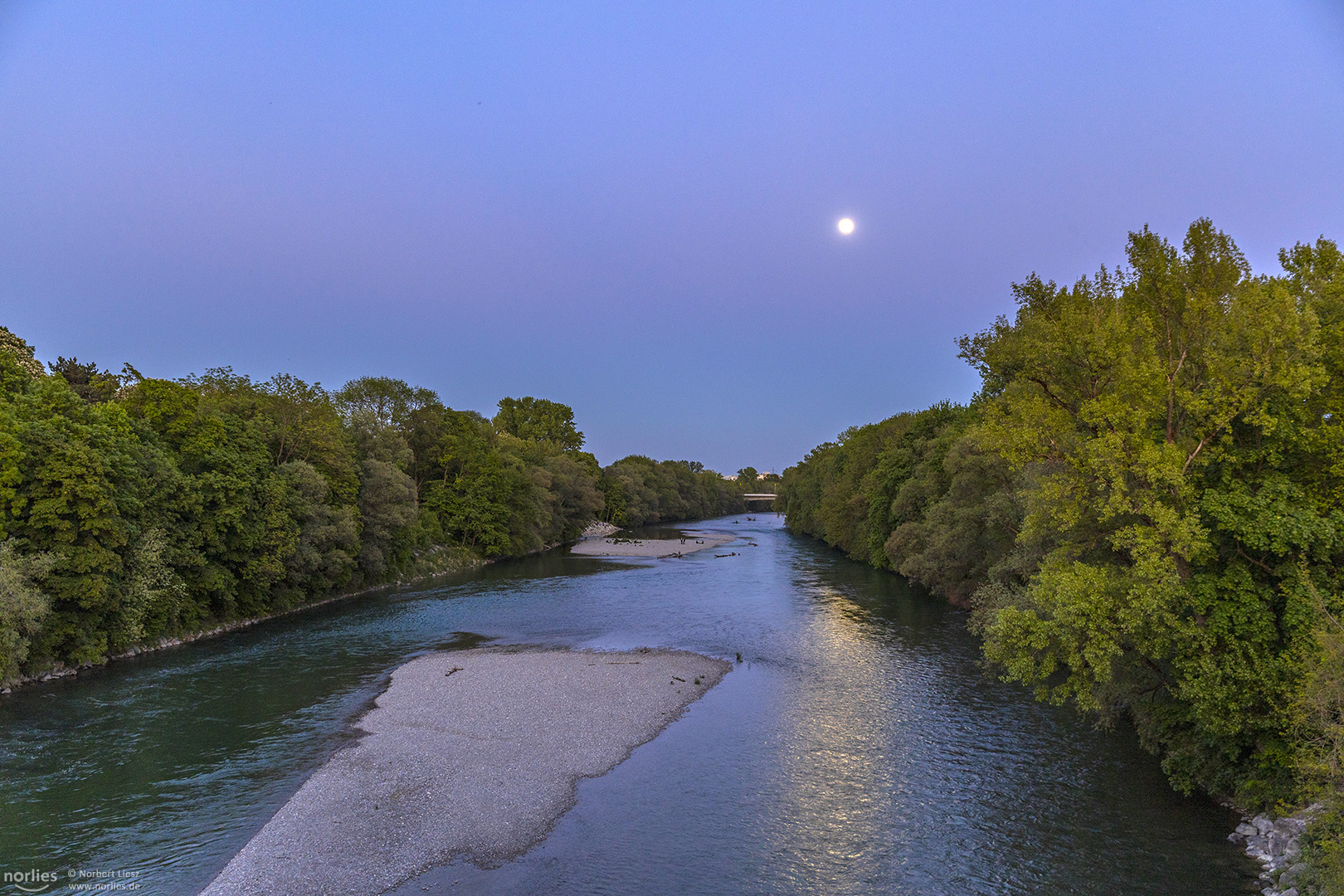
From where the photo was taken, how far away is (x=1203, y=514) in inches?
741

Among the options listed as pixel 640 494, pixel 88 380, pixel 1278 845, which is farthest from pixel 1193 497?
pixel 640 494

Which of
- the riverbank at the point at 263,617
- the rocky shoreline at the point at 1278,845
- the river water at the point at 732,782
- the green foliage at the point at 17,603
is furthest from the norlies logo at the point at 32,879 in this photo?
the rocky shoreline at the point at 1278,845

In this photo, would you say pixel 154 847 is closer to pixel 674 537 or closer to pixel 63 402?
pixel 63 402

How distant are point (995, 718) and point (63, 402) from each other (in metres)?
47.8

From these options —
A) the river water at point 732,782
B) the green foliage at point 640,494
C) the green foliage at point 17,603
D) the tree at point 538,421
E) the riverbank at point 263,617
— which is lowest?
the river water at point 732,782

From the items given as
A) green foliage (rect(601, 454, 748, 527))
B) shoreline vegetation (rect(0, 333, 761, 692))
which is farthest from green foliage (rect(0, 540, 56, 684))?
green foliage (rect(601, 454, 748, 527))

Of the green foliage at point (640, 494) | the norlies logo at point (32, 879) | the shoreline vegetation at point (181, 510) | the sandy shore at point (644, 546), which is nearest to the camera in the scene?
the norlies logo at point (32, 879)

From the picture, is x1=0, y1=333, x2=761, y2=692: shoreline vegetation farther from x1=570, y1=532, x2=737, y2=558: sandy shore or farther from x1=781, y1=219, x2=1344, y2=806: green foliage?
x1=781, y1=219, x2=1344, y2=806: green foliage

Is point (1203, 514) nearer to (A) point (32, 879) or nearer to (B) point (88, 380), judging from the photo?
(A) point (32, 879)

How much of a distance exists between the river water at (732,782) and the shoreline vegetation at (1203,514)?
3.13 m

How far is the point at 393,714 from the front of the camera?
90.0 ft

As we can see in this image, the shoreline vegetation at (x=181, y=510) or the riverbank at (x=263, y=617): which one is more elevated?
the shoreline vegetation at (x=181, y=510)

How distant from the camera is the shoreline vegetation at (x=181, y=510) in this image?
3092 centimetres

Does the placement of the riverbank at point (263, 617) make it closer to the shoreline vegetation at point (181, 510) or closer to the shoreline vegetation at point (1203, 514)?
the shoreline vegetation at point (181, 510)
